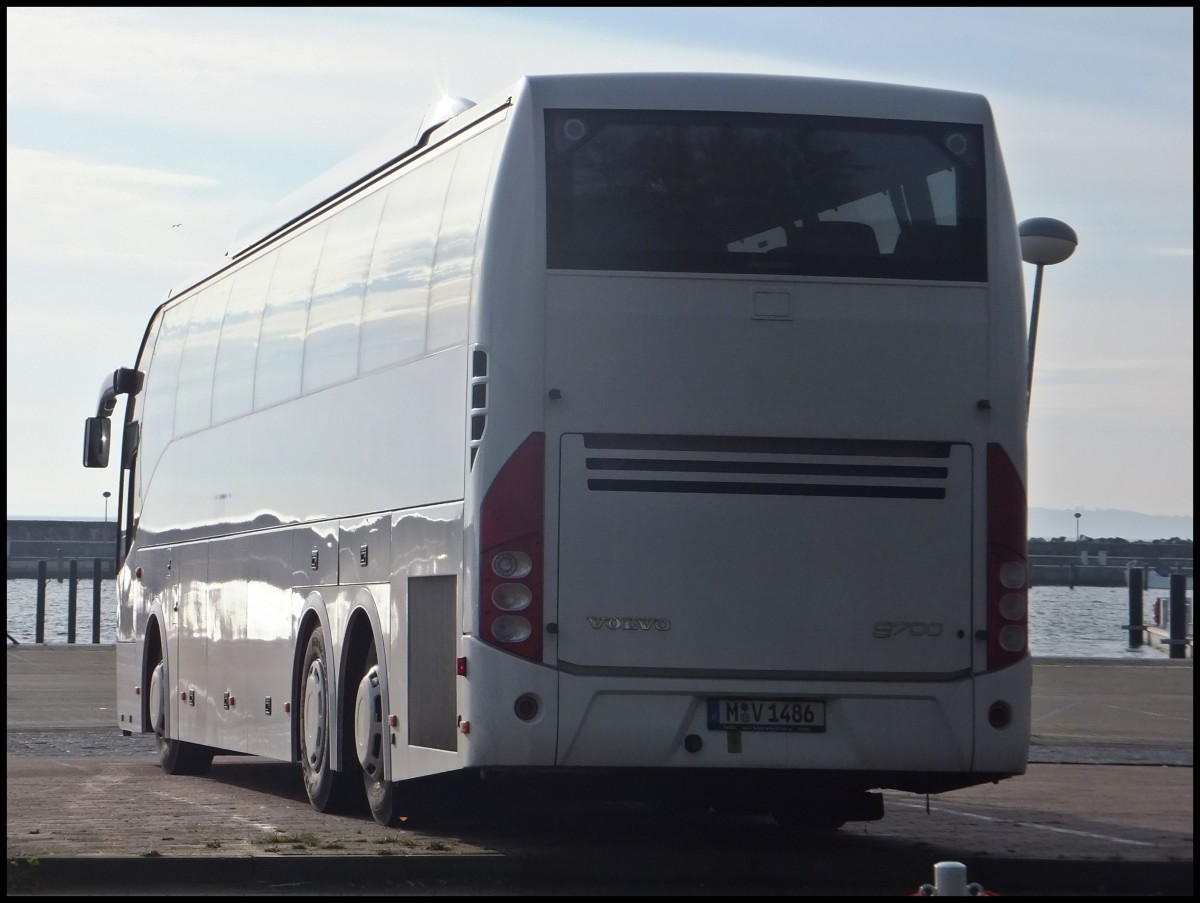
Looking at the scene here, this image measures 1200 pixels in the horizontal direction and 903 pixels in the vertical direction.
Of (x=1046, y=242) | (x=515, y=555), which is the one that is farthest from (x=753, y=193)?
(x=1046, y=242)

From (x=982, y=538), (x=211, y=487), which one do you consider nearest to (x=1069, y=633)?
(x=211, y=487)

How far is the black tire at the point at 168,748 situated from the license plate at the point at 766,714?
8.02 meters

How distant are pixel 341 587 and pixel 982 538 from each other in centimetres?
402

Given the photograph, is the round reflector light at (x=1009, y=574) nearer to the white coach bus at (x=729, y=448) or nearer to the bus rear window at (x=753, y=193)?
the white coach bus at (x=729, y=448)

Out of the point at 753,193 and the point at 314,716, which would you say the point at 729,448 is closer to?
the point at 753,193

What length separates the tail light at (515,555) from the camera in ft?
32.2

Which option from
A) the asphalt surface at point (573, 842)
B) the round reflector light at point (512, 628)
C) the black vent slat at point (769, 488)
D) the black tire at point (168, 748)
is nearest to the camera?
the asphalt surface at point (573, 842)

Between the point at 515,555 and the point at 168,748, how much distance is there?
336 inches

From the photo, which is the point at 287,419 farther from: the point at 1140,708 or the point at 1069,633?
the point at 1069,633

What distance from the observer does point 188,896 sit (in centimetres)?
906

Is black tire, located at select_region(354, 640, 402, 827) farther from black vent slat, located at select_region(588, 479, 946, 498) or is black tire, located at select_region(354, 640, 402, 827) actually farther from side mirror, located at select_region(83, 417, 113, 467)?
side mirror, located at select_region(83, 417, 113, 467)

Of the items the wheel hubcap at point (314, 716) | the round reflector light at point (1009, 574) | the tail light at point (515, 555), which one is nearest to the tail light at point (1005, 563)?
the round reflector light at point (1009, 574)

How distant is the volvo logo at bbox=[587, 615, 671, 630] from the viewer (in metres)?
9.88

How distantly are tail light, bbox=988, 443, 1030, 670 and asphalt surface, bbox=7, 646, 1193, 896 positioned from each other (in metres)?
1.01
